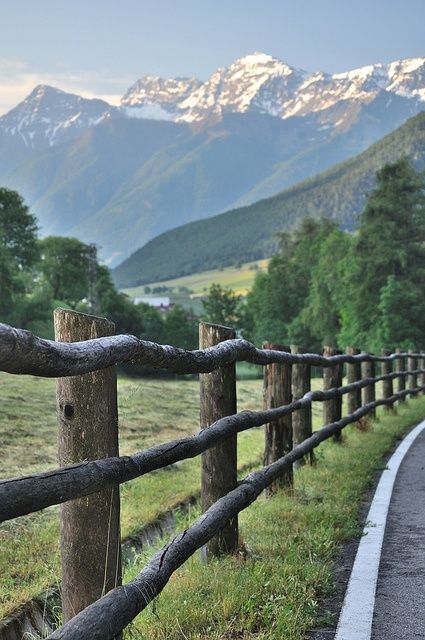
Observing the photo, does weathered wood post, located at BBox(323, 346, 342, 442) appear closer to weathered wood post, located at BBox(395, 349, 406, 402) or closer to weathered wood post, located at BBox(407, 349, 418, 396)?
weathered wood post, located at BBox(395, 349, 406, 402)

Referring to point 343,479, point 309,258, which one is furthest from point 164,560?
point 309,258

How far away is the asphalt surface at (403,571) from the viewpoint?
13.0ft

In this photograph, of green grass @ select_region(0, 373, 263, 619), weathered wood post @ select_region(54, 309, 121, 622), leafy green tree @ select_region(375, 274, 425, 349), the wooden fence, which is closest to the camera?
the wooden fence

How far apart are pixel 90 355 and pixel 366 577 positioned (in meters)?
2.61

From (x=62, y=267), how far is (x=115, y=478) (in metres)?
79.4

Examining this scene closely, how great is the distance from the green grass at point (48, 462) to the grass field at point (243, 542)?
0.04ft

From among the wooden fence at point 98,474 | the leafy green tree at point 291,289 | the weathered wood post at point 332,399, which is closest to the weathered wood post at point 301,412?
the weathered wood post at point 332,399

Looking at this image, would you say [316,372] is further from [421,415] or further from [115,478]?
[115,478]

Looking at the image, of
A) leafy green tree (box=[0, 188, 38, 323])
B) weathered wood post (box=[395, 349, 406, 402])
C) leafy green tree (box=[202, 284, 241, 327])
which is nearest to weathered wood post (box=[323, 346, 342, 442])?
weathered wood post (box=[395, 349, 406, 402])

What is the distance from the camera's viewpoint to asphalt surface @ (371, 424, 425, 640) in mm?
3969

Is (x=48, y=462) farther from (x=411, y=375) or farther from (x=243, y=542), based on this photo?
(x=411, y=375)

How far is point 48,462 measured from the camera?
9.16 m

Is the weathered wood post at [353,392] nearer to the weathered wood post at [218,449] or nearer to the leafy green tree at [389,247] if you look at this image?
the weathered wood post at [218,449]

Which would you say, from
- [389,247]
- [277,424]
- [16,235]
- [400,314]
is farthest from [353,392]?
[16,235]
